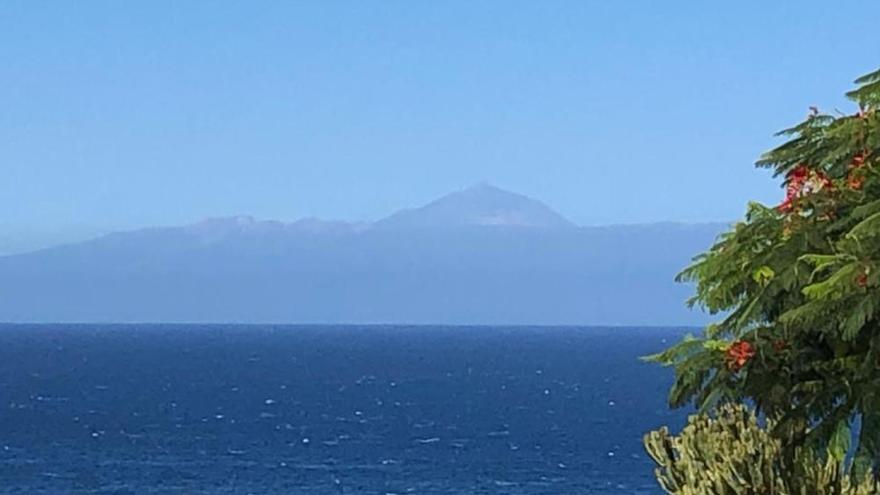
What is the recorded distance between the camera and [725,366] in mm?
12047

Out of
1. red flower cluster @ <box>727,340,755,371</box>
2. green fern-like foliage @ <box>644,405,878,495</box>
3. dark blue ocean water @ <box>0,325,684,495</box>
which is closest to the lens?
red flower cluster @ <box>727,340,755,371</box>

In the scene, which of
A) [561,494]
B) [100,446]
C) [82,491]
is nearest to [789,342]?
[561,494]

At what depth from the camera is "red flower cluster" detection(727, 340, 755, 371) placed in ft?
38.6

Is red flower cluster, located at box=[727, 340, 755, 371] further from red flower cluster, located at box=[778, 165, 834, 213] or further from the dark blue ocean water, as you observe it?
the dark blue ocean water

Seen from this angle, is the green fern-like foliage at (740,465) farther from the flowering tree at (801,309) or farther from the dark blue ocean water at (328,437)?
the dark blue ocean water at (328,437)

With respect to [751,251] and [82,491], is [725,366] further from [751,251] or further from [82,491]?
[82,491]

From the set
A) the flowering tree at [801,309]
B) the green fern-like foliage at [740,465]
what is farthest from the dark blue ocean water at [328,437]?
the flowering tree at [801,309]

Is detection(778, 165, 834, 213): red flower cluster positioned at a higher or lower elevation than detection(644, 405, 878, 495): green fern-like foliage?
higher

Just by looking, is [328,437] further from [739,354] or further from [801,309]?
[801,309]

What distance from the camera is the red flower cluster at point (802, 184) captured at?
1172 centimetres

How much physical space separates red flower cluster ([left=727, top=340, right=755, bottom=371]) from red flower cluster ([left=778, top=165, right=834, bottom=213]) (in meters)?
1.07

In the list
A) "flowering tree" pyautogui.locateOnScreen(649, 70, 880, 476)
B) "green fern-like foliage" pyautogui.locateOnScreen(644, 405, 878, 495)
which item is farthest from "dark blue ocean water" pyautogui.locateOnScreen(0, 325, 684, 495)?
"flowering tree" pyautogui.locateOnScreen(649, 70, 880, 476)

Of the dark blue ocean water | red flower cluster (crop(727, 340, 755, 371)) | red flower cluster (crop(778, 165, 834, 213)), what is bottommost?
the dark blue ocean water

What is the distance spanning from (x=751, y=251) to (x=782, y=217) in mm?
356
